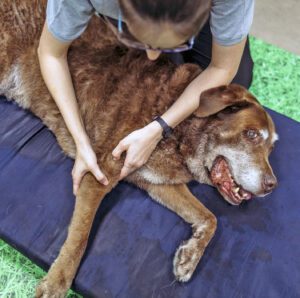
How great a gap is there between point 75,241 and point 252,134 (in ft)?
2.98

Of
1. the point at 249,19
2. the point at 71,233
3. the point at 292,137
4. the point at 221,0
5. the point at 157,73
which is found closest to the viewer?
the point at 221,0

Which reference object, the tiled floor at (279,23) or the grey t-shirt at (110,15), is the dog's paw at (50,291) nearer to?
the grey t-shirt at (110,15)

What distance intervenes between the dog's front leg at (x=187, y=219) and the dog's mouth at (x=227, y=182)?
0.45 feet

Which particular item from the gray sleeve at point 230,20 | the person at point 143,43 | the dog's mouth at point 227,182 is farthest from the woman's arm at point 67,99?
the gray sleeve at point 230,20

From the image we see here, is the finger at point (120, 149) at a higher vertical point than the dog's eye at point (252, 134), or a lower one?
higher

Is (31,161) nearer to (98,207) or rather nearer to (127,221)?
(98,207)

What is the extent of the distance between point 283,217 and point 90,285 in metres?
0.99

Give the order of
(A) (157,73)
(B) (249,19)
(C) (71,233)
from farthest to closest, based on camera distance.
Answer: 1. (A) (157,73)
2. (C) (71,233)
3. (B) (249,19)

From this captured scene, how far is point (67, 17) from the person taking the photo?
1559 millimetres

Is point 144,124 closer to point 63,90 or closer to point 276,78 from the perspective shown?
point 63,90

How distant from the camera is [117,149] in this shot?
1.76 metres

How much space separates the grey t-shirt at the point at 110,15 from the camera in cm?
146

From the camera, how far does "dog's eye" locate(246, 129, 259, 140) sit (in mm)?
1822

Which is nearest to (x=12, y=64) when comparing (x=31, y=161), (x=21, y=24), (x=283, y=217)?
(x=21, y=24)
